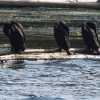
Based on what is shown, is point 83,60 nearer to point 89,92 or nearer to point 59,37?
point 59,37

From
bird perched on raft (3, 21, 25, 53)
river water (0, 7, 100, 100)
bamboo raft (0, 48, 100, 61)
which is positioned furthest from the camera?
bird perched on raft (3, 21, 25, 53)

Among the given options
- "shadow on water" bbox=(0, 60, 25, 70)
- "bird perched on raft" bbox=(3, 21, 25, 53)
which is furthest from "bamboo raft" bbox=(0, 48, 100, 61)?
"bird perched on raft" bbox=(3, 21, 25, 53)

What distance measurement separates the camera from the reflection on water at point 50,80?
20078 mm

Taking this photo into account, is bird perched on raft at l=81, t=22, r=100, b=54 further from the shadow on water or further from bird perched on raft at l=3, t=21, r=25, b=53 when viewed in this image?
the shadow on water

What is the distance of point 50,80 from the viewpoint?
22984mm

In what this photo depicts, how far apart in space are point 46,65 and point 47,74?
2.27m

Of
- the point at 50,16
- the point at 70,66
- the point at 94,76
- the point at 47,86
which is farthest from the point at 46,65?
the point at 50,16

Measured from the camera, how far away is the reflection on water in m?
20.1

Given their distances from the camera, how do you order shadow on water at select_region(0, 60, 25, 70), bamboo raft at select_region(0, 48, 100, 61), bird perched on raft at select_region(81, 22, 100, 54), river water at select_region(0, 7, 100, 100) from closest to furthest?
river water at select_region(0, 7, 100, 100)
shadow on water at select_region(0, 60, 25, 70)
bamboo raft at select_region(0, 48, 100, 61)
bird perched on raft at select_region(81, 22, 100, 54)

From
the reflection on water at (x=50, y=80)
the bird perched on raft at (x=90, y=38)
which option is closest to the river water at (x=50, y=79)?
the reflection on water at (x=50, y=80)

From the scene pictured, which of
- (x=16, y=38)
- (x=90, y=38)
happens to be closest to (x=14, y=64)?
(x=16, y=38)

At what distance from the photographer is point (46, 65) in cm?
2673

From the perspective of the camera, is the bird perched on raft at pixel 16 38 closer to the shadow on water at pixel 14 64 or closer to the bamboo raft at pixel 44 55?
the bamboo raft at pixel 44 55

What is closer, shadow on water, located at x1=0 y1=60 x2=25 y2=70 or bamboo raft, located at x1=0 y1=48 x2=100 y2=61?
shadow on water, located at x1=0 y1=60 x2=25 y2=70
